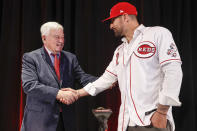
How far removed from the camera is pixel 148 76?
159 cm

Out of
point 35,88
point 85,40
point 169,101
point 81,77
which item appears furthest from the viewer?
point 85,40

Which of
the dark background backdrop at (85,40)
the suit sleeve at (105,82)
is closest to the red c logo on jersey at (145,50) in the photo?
the suit sleeve at (105,82)

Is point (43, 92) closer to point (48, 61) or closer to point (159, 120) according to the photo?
point (48, 61)

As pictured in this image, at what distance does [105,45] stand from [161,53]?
1257mm

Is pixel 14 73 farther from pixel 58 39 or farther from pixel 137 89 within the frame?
pixel 137 89

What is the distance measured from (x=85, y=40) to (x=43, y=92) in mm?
947

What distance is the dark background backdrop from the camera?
2.67m

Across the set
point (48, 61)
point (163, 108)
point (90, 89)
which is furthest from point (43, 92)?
point (163, 108)

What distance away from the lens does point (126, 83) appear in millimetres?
1674

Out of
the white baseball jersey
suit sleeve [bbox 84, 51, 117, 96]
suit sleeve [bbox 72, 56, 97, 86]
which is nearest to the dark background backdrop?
suit sleeve [bbox 72, 56, 97, 86]

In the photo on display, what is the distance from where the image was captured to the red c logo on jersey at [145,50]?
1.58 m

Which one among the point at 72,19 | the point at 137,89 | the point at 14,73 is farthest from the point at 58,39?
the point at 137,89

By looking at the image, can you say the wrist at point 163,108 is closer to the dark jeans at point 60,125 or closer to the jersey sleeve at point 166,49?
the jersey sleeve at point 166,49

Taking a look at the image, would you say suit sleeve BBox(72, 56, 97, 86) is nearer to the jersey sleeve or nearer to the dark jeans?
the dark jeans
